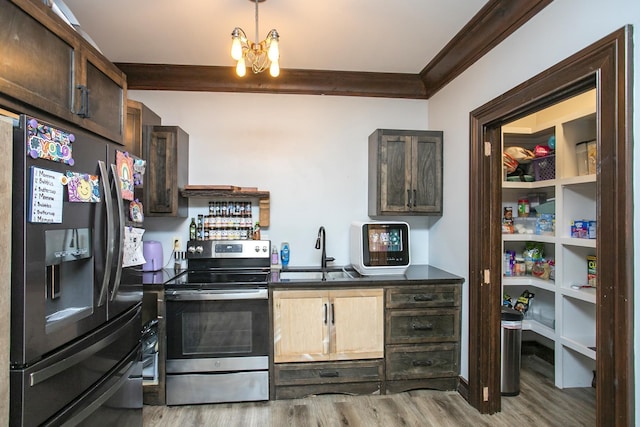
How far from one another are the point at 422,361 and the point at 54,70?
115 inches

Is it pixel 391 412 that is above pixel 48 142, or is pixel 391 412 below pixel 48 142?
below

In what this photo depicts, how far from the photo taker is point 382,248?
2822 mm

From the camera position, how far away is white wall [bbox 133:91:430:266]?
312 centimetres

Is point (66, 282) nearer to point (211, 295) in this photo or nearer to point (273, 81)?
point (211, 295)

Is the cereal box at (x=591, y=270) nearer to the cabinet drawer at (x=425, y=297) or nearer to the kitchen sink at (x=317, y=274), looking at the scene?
the cabinet drawer at (x=425, y=297)

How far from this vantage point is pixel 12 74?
4.29ft

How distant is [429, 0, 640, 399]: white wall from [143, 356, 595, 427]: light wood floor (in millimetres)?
354

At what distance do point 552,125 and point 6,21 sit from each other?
11.9 ft

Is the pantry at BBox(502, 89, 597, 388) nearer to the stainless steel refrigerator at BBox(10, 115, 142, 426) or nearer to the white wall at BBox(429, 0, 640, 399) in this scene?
the white wall at BBox(429, 0, 640, 399)

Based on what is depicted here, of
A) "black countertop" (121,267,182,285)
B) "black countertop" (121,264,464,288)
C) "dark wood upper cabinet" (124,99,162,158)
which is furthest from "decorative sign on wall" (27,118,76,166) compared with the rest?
"dark wood upper cabinet" (124,99,162,158)

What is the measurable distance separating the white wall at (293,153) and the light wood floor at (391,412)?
1.22 meters

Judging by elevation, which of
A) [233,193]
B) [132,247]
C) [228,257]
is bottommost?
[228,257]

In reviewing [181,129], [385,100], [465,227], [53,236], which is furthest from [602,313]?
[181,129]

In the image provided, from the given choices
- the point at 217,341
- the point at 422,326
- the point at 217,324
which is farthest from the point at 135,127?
the point at 422,326
